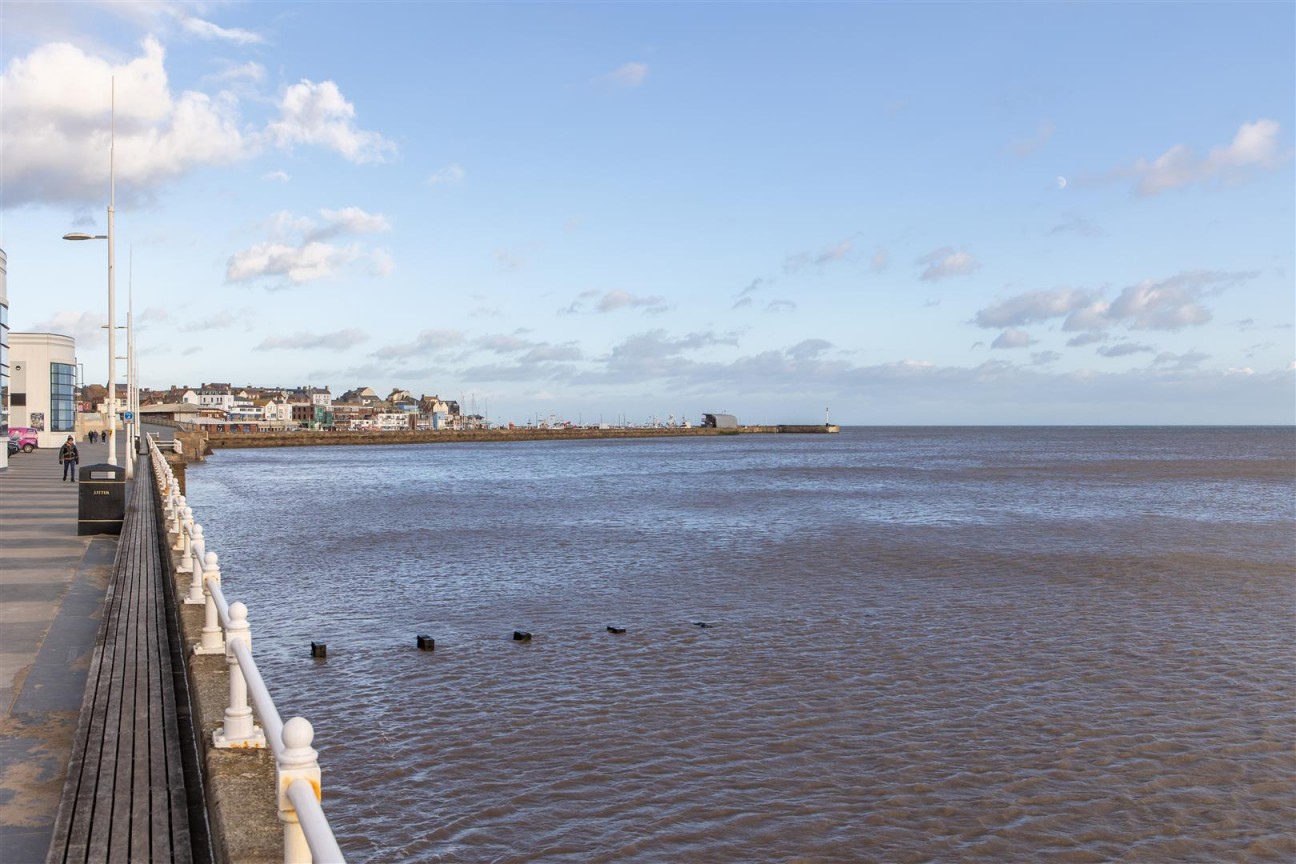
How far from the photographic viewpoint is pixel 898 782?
988 cm

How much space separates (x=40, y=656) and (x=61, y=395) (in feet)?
217

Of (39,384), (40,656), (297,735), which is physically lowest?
(40,656)

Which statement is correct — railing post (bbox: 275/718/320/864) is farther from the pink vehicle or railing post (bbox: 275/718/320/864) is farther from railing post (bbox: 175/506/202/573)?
the pink vehicle

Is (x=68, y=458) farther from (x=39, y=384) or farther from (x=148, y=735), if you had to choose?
(x=39, y=384)

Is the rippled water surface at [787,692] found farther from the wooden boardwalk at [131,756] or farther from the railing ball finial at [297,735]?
the railing ball finial at [297,735]

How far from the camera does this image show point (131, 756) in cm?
670

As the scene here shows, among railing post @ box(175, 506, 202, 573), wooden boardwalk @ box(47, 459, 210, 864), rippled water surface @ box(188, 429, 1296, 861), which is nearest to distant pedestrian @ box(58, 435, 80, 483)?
rippled water surface @ box(188, 429, 1296, 861)

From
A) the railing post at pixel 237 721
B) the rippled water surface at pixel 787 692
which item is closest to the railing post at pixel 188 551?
the rippled water surface at pixel 787 692

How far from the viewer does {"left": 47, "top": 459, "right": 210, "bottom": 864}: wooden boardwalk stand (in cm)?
549

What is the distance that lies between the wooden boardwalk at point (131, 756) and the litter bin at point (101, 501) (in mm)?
8915

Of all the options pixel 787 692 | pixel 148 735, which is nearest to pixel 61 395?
pixel 787 692

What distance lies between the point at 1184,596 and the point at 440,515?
25484 millimetres

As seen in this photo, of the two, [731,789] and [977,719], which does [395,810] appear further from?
[977,719]

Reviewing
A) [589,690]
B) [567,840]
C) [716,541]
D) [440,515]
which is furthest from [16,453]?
[567,840]
